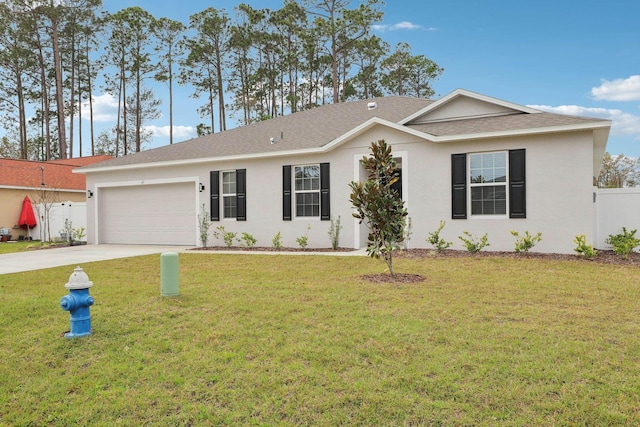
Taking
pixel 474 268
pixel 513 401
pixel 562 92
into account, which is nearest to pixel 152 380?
pixel 513 401

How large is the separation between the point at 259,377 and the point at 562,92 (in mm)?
18010

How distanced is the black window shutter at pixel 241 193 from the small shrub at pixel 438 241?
5810 mm

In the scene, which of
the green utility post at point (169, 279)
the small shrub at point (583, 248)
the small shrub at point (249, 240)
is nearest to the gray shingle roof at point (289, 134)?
the small shrub at point (249, 240)

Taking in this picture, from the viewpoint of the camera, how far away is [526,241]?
956cm

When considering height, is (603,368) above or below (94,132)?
below

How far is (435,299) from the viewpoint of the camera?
5473 millimetres

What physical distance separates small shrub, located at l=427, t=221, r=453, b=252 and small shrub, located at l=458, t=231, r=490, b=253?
1.36 feet

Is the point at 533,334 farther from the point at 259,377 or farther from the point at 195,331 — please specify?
the point at 195,331

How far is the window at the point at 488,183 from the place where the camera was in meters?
10.2

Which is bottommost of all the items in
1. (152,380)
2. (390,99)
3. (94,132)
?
(152,380)

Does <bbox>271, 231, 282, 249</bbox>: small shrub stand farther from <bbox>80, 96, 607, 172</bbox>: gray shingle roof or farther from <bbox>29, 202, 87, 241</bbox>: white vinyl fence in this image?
<bbox>29, 202, 87, 241</bbox>: white vinyl fence

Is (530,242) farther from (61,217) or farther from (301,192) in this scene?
(61,217)

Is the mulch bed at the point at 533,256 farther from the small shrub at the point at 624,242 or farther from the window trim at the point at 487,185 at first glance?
the window trim at the point at 487,185

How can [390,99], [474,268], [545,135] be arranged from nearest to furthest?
[474,268]
[545,135]
[390,99]
